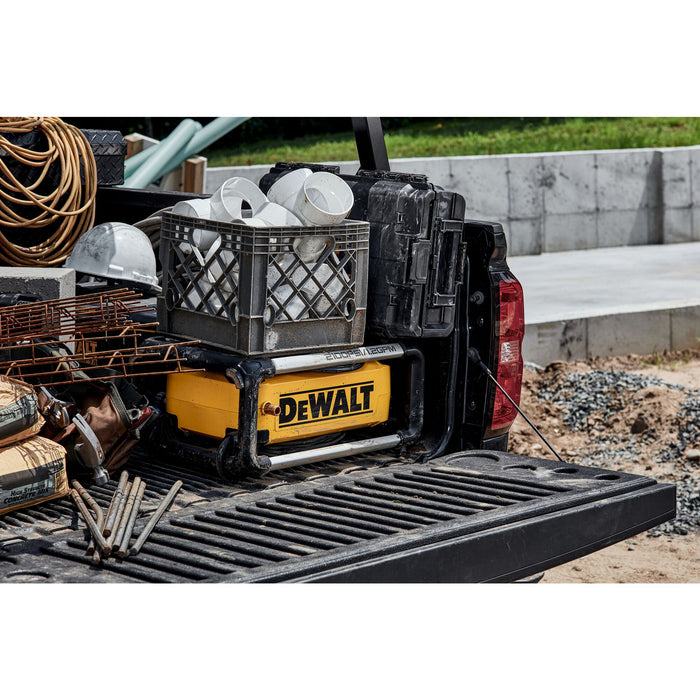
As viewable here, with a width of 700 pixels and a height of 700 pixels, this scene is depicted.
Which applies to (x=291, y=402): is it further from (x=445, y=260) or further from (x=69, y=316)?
(x=69, y=316)

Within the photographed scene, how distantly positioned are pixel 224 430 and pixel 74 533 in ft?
2.38

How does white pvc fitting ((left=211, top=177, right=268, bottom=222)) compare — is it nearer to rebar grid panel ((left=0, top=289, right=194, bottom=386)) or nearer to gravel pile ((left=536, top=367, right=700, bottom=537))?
rebar grid panel ((left=0, top=289, right=194, bottom=386))

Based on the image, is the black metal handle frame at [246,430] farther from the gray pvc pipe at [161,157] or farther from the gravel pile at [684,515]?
the gray pvc pipe at [161,157]

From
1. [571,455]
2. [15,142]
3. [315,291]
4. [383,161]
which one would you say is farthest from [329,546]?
[571,455]

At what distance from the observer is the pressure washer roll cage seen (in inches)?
149

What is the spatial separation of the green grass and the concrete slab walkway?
2.81 metres

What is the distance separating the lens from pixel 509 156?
1483 centimetres

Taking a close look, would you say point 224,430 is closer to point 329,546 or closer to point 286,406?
point 286,406

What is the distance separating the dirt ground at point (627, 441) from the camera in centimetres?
643

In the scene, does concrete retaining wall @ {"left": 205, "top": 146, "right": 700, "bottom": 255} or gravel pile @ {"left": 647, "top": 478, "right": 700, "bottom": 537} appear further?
concrete retaining wall @ {"left": 205, "top": 146, "right": 700, "bottom": 255}

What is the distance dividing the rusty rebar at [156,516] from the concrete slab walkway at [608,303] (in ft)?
21.3

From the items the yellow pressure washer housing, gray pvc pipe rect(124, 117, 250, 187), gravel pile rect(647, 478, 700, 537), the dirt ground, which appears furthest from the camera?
gray pvc pipe rect(124, 117, 250, 187)

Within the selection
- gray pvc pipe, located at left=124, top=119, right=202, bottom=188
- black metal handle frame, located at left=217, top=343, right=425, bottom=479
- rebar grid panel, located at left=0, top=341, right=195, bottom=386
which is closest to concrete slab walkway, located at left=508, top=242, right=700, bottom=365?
gray pvc pipe, located at left=124, top=119, right=202, bottom=188

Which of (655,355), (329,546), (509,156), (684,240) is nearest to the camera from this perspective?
(329,546)
